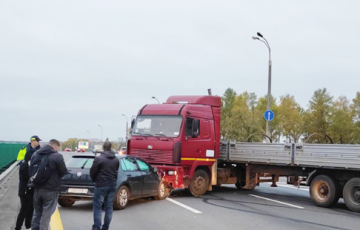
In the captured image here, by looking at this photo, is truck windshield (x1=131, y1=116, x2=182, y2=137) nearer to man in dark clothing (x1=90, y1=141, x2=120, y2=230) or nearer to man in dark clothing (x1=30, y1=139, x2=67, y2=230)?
man in dark clothing (x1=90, y1=141, x2=120, y2=230)

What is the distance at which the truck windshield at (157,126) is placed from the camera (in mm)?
14719

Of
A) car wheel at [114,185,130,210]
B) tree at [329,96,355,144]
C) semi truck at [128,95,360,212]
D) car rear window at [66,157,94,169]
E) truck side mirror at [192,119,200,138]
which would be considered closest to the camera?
car wheel at [114,185,130,210]

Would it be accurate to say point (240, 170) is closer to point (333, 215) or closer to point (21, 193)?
point (333, 215)

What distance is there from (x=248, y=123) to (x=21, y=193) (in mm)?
37406

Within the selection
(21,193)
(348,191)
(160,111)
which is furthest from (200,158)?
(21,193)

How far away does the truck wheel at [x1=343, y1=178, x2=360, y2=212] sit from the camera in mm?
12648

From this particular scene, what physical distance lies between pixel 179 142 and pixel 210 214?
11.5 feet

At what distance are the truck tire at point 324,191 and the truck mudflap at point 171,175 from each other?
13.9 ft

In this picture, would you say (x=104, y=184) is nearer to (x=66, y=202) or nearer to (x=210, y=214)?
(x=210, y=214)

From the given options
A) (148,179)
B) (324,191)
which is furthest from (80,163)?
(324,191)

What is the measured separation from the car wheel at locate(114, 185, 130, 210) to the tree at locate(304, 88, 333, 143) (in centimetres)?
4287

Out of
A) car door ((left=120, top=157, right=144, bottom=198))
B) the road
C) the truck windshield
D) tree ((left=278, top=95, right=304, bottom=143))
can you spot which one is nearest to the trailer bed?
the road

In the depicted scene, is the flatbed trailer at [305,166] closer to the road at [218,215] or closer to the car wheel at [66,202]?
the road at [218,215]

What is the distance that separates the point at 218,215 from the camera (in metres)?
11.2
